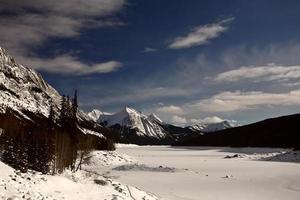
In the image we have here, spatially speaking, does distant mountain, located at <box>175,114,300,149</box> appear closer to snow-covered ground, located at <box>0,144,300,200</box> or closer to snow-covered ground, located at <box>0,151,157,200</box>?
snow-covered ground, located at <box>0,144,300,200</box>

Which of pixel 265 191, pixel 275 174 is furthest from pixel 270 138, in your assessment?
pixel 265 191

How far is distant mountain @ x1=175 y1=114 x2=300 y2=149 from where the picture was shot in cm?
13212

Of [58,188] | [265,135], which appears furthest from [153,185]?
[265,135]

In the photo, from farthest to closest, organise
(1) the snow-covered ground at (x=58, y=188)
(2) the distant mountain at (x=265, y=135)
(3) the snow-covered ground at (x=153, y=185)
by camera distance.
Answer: (2) the distant mountain at (x=265, y=135) < (3) the snow-covered ground at (x=153, y=185) < (1) the snow-covered ground at (x=58, y=188)

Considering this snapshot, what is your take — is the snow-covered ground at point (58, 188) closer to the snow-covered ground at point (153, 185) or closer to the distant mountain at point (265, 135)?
the snow-covered ground at point (153, 185)

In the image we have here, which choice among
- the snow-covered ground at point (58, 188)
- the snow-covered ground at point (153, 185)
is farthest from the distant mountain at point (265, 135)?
the snow-covered ground at point (58, 188)

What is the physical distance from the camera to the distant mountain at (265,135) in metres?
132

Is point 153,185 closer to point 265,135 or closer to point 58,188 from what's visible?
point 58,188

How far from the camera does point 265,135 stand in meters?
145

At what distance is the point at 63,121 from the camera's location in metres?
51.9

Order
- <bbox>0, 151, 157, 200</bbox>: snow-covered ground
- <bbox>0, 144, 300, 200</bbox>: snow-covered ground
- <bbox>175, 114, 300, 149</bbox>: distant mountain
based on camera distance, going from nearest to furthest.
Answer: <bbox>0, 151, 157, 200</bbox>: snow-covered ground
<bbox>0, 144, 300, 200</bbox>: snow-covered ground
<bbox>175, 114, 300, 149</bbox>: distant mountain

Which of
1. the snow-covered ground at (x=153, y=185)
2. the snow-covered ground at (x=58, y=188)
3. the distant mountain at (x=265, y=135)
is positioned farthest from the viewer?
the distant mountain at (x=265, y=135)

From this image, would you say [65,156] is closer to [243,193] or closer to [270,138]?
[243,193]

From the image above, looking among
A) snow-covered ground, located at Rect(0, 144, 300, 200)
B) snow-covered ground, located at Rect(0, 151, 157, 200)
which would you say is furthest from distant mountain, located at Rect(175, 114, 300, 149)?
snow-covered ground, located at Rect(0, 151, 157, 200)
